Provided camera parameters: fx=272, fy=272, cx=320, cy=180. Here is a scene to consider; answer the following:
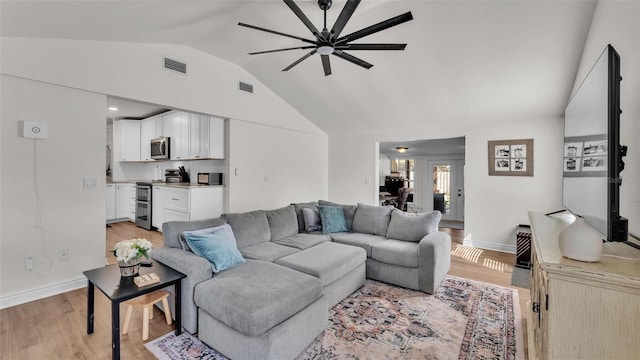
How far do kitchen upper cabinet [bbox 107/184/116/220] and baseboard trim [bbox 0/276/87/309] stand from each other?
3768mm

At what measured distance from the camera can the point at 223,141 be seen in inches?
180

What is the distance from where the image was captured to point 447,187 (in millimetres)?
7996

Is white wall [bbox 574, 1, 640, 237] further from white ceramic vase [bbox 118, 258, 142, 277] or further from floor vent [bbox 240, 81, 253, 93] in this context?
floor vent [bbox 240, 81, 253, 93]

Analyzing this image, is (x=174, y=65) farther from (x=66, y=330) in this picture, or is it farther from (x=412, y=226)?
(x=412, y=226)

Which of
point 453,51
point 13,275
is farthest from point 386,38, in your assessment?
point 13,275

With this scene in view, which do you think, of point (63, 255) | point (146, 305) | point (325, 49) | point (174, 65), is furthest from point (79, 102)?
point (325, 49)

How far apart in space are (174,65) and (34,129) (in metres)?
1.67

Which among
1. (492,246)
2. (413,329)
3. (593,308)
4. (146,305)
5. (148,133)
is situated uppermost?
(148,133)

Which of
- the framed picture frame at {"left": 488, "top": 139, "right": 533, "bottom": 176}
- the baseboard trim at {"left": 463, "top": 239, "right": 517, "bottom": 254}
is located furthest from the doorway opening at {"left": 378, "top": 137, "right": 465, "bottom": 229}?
the framed picture frame at {"left": 488, "top": 139, "right": 533, "bottom": 176}

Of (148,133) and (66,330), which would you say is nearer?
(66,330)

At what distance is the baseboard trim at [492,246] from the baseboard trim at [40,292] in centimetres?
550

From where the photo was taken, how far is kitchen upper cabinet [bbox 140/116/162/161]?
604 centimetres

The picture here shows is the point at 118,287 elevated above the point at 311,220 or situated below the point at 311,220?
below

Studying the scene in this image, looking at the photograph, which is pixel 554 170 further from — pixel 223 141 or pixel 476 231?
pixel 223 141
